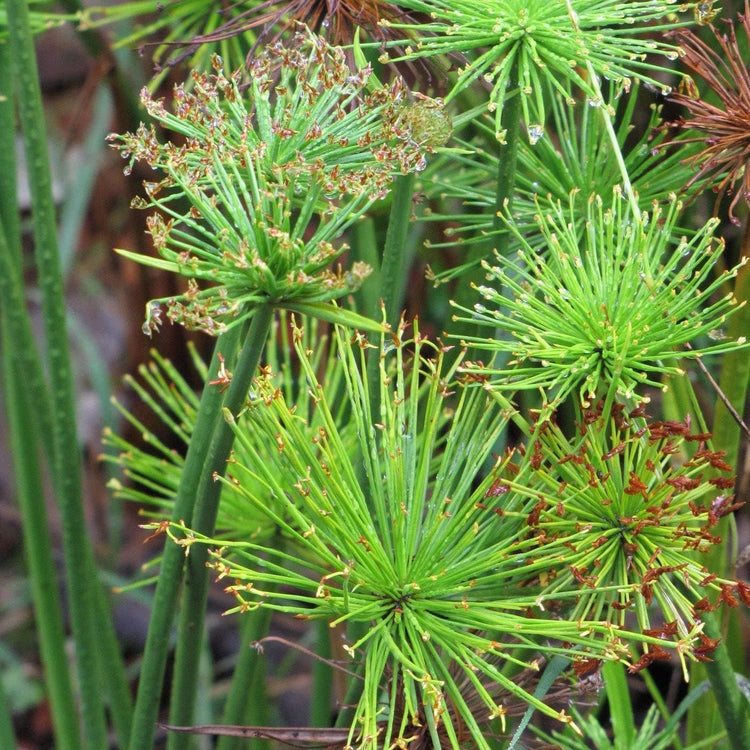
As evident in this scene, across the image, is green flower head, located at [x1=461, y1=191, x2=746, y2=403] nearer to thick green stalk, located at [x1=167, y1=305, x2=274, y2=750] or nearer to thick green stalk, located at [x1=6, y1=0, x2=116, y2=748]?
thick green stalk, located at [x1=167, y1=305, x2=274, y2=750]

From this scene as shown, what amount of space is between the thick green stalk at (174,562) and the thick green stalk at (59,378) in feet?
0.37

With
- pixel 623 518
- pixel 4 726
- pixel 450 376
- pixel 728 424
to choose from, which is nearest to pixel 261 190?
pixel 450 376

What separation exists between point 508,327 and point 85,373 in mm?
1890

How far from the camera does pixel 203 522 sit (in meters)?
0.59

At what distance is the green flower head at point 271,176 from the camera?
453 mm

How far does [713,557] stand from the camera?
28.0 inches

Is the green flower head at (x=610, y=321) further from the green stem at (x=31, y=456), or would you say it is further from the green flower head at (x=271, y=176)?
the green stem at (x=31, y=456)

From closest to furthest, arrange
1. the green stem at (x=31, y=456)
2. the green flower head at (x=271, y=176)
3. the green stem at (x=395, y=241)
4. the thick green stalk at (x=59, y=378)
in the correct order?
the green flower head at (x=271, y=176) → the green stem at (x=395, y=241) → the thick green stalk at (x=59, y=378) → the green stem at (x=31, y=456)

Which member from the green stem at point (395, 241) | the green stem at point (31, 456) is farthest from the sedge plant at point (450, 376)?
the green stem at point (31, 456)

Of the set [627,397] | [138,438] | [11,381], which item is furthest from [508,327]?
[138,438]

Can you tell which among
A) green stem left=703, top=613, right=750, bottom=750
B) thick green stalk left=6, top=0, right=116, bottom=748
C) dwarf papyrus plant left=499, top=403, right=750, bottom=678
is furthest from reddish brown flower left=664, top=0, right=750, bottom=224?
thick green stalk left=6, top=0, right=116, bottom=748

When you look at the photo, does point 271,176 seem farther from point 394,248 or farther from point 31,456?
point 31,456

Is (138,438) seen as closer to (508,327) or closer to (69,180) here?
(69,180)

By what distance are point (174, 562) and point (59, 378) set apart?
7.7 inches
